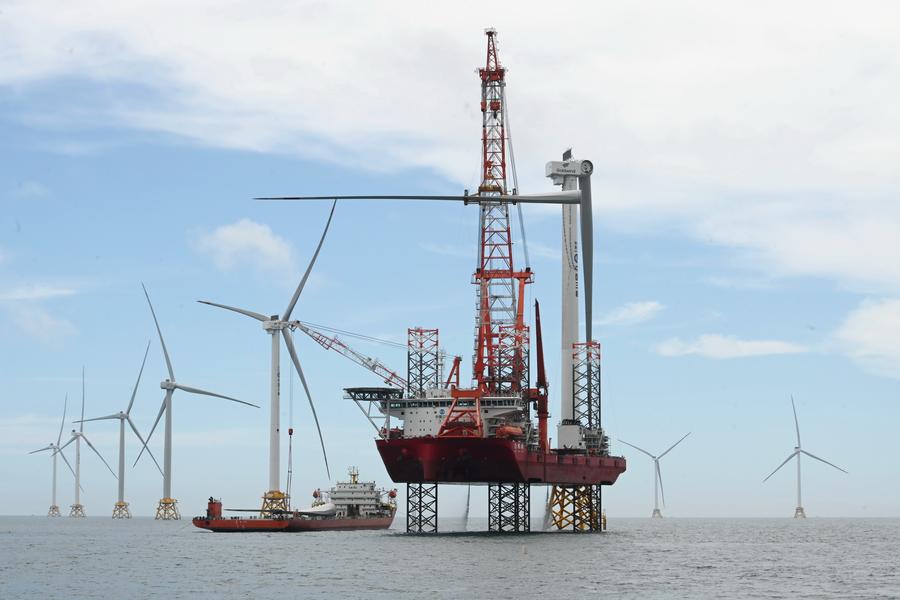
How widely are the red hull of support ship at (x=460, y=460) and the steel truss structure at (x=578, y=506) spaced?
1821 centimetres

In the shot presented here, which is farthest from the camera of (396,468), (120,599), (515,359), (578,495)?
(578,495)

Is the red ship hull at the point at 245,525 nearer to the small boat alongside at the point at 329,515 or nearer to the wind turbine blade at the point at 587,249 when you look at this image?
the small boat alongside at the point at 329,515

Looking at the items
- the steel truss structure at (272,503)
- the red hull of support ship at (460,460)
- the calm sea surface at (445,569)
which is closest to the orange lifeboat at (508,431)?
the red hull of support ship at (460,460)

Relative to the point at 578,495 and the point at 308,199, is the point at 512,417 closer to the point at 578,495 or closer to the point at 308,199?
the point at 578,495

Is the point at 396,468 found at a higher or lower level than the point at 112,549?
higher

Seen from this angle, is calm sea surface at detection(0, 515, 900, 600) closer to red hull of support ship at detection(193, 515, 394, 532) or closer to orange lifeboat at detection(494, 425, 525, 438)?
orange lifeboat at detection(494, 425, 525, 438)

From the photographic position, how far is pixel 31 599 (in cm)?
6481

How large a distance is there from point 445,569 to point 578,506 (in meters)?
55.8

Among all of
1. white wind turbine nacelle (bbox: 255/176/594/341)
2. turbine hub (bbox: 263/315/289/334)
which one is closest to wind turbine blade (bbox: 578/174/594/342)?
white wind turbine nacelle (bbox: 255/176/594/341)

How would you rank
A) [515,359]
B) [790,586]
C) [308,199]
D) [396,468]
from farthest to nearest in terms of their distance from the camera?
1. [515,359]
2. [396,468]
3. [790,586]
4. [308,199]

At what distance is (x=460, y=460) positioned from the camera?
104875 mm

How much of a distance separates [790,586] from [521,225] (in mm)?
55908

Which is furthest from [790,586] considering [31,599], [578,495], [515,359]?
[578,495]

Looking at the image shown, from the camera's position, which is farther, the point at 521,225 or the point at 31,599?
the point at 521,225
